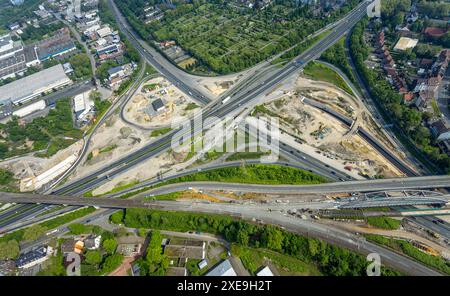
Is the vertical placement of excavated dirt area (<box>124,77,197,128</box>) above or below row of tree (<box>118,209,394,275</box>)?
above

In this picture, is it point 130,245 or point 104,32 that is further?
point 104,32

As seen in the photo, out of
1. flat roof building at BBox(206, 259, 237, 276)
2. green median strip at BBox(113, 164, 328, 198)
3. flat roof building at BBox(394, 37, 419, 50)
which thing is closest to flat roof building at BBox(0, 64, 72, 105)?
green median strip at BBox(113, 164, 328, 198)

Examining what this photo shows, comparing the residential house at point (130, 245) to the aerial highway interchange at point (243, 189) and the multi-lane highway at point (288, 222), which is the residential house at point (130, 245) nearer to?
the multi-lane highway at point (288, 222)

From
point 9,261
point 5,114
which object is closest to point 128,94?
point 5,114

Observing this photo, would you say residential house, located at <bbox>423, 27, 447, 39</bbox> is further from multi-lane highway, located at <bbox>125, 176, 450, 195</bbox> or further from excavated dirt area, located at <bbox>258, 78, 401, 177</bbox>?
multi-lane highway, located at <bbox>125, 176, 450, 195</bbox>

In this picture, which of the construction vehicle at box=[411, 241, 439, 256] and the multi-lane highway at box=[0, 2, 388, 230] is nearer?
the construction vehicle at box=[411, 241, 439, 256]

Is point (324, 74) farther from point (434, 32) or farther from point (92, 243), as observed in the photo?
point (92, 243)

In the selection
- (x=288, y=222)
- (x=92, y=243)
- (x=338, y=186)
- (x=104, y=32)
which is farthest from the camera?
(x=104, y=32)

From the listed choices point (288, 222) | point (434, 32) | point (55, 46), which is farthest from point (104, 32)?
point (434, 32)

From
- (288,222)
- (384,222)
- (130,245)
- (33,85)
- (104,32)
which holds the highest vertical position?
(104,32)

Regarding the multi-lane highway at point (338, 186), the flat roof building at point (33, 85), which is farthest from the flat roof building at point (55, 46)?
the multi-lane highway at point (338, 186)
